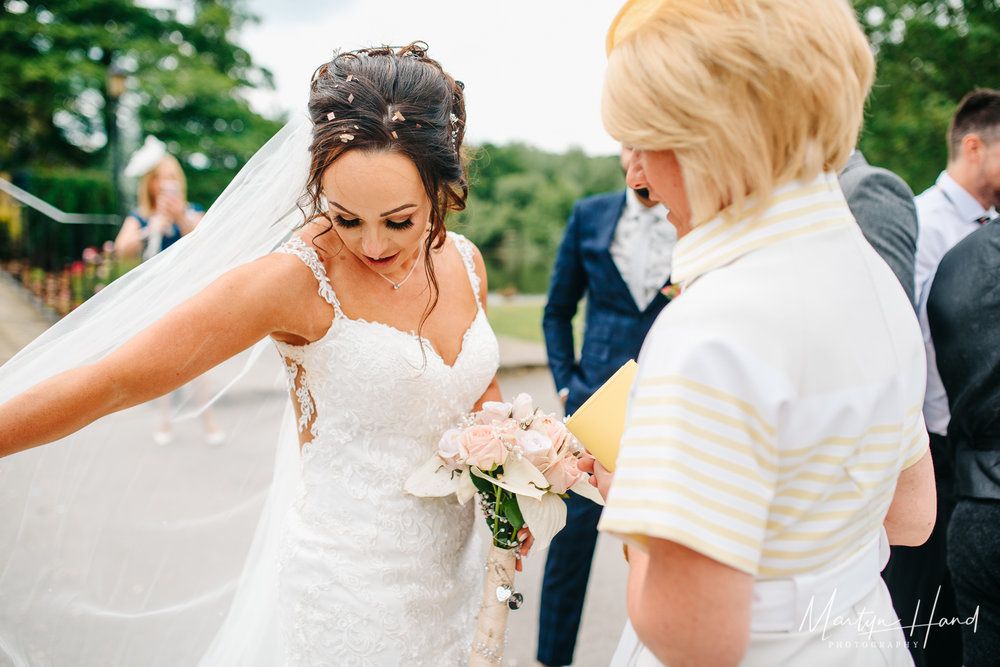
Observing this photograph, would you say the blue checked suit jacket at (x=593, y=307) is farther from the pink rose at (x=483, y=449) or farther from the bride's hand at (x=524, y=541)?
the pink rose at (x=483, y=449)

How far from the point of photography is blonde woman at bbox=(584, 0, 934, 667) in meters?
0.91

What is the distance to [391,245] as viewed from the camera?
170 cm

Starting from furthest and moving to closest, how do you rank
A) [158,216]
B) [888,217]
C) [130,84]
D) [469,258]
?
1. [130,84]
2. [158,216]
3. [888,217]
4. [469,258]

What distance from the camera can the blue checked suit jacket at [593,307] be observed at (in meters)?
2.95

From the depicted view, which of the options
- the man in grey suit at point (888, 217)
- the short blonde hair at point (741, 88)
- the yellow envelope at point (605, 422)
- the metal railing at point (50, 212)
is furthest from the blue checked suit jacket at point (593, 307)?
the metal railing at point (50, 212)

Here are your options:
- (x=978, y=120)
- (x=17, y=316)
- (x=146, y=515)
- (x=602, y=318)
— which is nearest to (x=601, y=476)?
(x=602, y=318)

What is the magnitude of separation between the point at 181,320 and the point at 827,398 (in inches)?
52.2

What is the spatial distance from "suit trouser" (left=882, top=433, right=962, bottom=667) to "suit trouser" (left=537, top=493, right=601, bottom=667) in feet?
4.23

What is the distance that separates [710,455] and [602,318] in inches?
84.2

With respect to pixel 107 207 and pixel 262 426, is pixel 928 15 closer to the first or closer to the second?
pixel 262 426

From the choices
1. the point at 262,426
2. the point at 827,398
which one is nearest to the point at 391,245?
the point at 827,398

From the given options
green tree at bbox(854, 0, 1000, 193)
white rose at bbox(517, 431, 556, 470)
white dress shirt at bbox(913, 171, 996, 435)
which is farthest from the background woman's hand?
green tree at bbox(854, 0, 1000, 193)

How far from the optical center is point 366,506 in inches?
72.7

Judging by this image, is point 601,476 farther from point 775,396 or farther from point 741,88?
point 741,88
